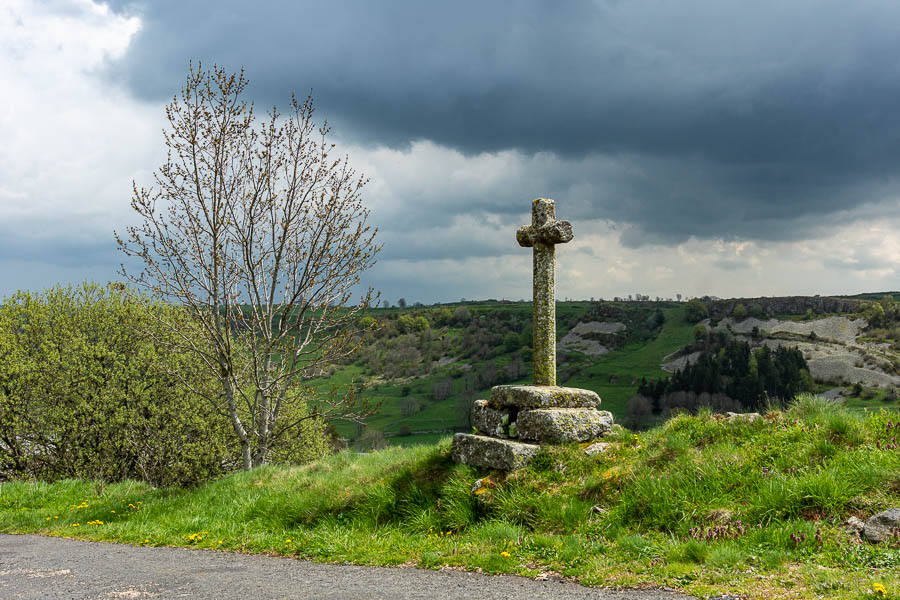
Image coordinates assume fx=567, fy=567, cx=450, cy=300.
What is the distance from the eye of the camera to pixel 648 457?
9.07 metres

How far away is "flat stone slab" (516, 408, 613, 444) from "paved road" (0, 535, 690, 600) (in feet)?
12.5

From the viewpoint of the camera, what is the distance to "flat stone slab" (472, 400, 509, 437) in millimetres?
10969

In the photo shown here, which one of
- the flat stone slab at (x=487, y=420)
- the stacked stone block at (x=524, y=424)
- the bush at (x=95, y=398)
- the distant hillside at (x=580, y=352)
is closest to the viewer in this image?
the stacked stone block at (x=524, y=424)

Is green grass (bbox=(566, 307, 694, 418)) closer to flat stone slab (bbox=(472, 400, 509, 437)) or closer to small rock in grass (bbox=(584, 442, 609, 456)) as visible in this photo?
flat stone slab (bbox=(472, 400, 509, 437))

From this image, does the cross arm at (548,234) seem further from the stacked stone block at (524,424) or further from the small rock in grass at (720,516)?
the small rock in grass at (720,516)

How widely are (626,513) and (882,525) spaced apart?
2.90 meters

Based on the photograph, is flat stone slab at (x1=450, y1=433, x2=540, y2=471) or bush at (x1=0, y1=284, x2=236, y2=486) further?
bush at (x1=0, y1=284, x2=236, y2=486)

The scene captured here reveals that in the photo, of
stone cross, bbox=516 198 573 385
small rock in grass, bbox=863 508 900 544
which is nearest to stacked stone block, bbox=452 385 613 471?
stone cross, bbox=516 198 573 385

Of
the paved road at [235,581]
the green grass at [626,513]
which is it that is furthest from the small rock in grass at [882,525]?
the paved road at [235,581]

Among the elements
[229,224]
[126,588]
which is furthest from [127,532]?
[229,224]

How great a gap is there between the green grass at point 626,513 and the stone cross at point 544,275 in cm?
224

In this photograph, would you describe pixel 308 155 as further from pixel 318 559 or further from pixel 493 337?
pixel 493 337

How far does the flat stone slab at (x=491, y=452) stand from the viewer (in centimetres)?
982

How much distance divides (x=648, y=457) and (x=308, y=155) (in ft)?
42.8
